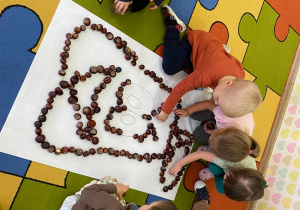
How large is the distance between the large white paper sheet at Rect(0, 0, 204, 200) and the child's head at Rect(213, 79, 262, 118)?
1.02ft

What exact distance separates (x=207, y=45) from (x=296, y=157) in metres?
0.87

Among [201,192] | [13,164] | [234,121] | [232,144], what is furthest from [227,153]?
[13,164]

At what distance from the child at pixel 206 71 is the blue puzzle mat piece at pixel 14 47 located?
1.77 ft

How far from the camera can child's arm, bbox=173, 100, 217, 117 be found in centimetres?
123

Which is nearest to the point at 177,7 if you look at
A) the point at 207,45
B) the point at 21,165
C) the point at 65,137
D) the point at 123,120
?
the point at 207,45

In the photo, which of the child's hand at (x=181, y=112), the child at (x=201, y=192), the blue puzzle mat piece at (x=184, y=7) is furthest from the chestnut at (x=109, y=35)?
the child at (x=201, y=192)

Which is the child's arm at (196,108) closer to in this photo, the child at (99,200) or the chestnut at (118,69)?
the chestnut at (118,69)

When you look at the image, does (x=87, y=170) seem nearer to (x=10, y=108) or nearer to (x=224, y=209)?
(x=10, y=108)

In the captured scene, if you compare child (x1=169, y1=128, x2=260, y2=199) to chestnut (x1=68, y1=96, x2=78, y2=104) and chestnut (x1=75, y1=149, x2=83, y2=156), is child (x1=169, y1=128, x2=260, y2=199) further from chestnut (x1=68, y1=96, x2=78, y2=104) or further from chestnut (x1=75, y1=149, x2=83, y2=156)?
chestnut (x1=68, y1=96, x2=78, y2=104)

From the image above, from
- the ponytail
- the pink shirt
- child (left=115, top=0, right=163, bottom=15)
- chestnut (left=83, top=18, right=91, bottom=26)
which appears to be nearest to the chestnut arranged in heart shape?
chestnut (left=83, top=18, right=91, bottom=26)

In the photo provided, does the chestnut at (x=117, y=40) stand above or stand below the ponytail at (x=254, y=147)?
above

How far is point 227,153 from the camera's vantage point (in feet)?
3.37

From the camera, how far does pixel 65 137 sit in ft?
3.36

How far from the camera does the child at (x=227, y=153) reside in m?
1.02
